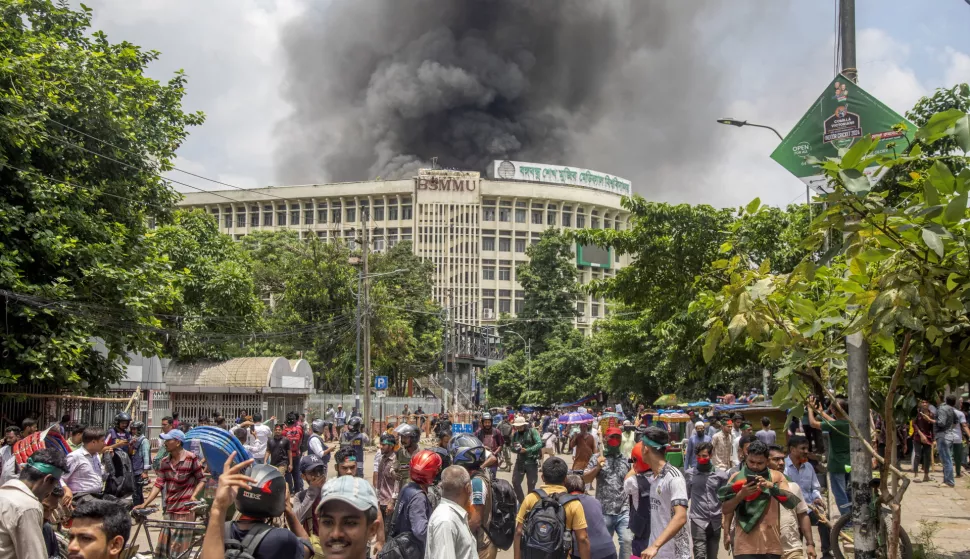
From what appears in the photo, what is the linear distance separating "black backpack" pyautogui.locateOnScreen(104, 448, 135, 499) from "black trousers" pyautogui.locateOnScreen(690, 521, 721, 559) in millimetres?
6557

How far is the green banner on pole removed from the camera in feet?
22.1

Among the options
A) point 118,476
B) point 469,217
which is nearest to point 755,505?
point 118,476

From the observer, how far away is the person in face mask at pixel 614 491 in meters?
8.16

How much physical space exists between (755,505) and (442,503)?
2.77 meters

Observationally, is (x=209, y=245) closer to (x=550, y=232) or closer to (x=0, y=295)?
(x=0, y=295)

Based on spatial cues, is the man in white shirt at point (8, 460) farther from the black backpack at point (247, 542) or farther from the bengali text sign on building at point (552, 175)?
the bengali text sign on building at point (552, 175)

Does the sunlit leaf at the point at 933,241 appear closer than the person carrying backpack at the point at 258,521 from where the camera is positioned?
No

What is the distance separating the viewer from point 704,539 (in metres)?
8.11

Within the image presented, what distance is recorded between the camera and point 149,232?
76.3 feet

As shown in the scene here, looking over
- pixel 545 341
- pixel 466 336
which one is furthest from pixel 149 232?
pixel 545 341

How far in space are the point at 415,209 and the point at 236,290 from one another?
174 ft

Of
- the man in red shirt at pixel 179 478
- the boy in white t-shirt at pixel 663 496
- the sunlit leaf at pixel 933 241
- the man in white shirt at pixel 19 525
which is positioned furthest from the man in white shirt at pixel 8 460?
the sunlit leaf at pixel 933 241

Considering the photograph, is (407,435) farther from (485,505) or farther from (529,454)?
(529,454)

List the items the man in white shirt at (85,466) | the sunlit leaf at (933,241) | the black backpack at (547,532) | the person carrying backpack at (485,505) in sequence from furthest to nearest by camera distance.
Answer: the man in white shirt at (85,466) < the person carrying backpack at (485,505) < the black backpack at (547,532) < the sunlit leaf at (933,241)
